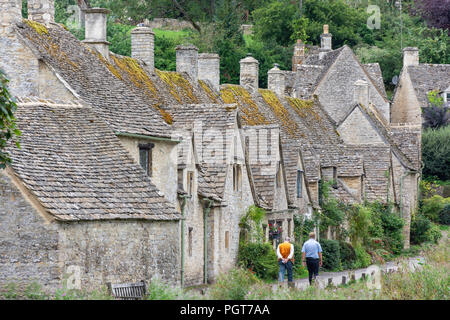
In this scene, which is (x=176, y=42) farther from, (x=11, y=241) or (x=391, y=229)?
(x=11, y=241)

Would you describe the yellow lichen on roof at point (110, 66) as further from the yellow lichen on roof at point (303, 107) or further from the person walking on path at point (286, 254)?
the yellow lichen on roof at point (303, 107)

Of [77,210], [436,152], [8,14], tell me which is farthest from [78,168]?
[436,152]

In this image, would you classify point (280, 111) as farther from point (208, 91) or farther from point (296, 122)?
point (208, 91)

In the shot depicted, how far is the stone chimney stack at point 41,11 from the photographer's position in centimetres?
3562

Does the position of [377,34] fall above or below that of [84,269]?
above

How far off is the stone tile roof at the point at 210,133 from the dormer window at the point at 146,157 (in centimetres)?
393

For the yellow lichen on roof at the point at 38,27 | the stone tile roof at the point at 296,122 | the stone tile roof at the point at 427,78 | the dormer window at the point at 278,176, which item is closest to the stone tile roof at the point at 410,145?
the stone tile roof at the point at 296,122

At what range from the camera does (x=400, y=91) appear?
81.9 meters

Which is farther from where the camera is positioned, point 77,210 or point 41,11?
point 41,11

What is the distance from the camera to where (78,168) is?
26500 millimetres

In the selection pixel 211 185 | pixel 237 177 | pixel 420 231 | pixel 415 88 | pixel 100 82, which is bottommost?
pixel 420 231

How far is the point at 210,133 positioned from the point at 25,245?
12.7 meters

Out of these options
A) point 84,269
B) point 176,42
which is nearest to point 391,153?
point 176,42

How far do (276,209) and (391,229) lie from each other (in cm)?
1428
